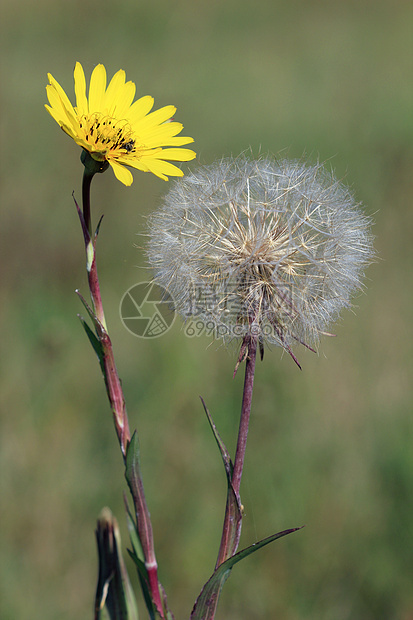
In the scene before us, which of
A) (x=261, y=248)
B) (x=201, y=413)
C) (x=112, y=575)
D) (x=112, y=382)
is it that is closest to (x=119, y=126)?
(x=261, y=248)

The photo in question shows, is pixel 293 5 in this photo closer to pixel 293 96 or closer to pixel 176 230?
pixel 293 96

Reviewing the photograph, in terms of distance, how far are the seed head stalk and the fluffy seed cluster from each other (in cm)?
35

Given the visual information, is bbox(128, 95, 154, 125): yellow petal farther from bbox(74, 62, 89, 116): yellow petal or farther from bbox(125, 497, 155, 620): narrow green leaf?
bbox(125, 497, 155, 620): narrow green leaf

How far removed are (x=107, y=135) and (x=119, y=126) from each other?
0.09 metres

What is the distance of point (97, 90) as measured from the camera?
151 centimetres

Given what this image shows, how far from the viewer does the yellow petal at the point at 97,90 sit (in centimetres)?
150

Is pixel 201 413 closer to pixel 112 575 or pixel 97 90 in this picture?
pixel 112 575

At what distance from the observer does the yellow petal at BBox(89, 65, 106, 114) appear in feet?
4.93

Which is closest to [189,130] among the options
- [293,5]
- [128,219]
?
[128,219]

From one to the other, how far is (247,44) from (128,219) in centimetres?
487

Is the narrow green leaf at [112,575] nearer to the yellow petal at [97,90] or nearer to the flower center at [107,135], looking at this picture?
the flower center at [107,135]

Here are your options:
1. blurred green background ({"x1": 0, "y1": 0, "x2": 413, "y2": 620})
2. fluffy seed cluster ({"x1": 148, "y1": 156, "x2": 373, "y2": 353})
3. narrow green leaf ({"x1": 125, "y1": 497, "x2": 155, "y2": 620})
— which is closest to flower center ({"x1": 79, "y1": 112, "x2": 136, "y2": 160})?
fluffy seed cluster ({"x1": 148, "y1": 156, "x2": 373, "y2": 353})

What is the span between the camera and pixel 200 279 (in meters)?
1.62

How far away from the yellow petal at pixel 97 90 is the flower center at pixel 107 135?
0.03 meters
